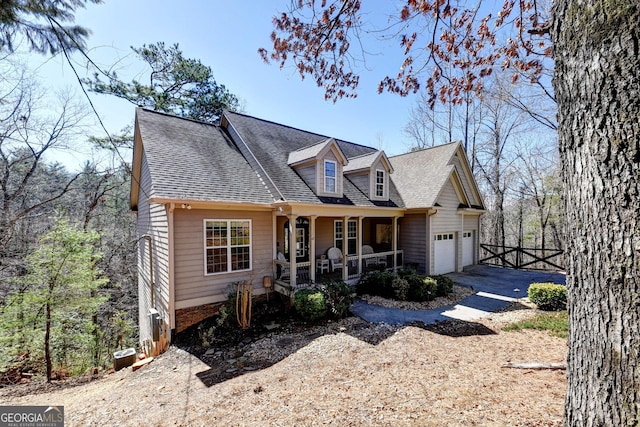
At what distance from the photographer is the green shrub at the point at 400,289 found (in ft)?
32.5

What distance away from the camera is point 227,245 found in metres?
8.78

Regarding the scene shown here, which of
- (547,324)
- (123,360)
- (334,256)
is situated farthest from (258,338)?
(547,324)

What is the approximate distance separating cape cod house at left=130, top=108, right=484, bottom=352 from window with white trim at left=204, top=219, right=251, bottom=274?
0.11 feet

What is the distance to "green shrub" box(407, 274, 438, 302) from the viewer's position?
9.94 metres

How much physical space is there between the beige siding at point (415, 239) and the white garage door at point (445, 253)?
723 millimetres

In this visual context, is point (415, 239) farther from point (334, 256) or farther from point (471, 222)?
point (471, 222)

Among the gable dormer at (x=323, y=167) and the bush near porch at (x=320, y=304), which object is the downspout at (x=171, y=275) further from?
the gable dormer at (x=323, y=167)

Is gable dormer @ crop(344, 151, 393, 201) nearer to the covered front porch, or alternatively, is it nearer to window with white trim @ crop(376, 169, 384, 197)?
window with white trim @ crop(376, 169, 384, 197)

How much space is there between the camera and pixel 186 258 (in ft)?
26.4

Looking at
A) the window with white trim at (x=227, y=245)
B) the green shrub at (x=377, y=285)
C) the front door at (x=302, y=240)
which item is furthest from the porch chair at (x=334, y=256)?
the window with white trim at (x=227, y=245)

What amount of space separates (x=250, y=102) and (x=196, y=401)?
2396 centimetres

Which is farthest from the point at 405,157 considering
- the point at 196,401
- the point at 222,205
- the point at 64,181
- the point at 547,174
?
the point at 64,181

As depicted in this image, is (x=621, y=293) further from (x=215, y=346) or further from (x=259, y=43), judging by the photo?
(x=215, y=346)

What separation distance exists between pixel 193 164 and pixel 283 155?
394cm
